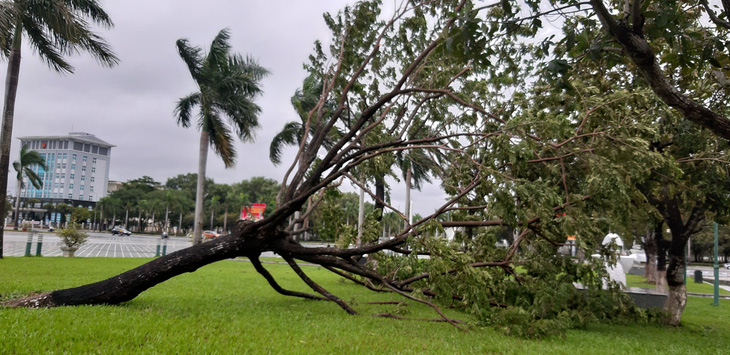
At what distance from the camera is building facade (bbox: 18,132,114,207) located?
96875 millimetres

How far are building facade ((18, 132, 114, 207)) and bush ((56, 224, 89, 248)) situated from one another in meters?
88.3

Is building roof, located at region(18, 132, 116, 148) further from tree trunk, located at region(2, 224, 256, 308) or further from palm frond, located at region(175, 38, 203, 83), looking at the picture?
tree trunk, located at region(2, 224, 256, 308)

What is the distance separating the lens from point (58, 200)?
312ft

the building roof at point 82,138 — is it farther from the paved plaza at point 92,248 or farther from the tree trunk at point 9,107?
the tree trunk at point 9,107

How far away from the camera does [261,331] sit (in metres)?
5.28

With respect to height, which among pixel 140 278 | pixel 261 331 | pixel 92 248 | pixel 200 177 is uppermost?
pixel 200 177

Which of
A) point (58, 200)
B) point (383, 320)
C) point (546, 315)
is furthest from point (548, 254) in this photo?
point (58, 200)

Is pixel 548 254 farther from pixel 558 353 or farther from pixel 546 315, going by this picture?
pixel 558 353

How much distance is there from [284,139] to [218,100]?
3026 millimetres

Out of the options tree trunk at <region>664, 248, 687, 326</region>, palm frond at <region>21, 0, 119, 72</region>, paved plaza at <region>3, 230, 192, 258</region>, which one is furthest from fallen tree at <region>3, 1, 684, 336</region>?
paved plaza at <region>3, 230, 192, 258</region>

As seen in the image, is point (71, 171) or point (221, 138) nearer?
point (221, 138)

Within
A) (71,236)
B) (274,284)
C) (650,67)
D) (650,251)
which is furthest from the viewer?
(650,251)

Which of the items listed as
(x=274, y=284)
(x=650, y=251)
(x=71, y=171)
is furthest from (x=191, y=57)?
(x=71, y=171)

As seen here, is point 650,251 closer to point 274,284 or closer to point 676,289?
point 676,289
